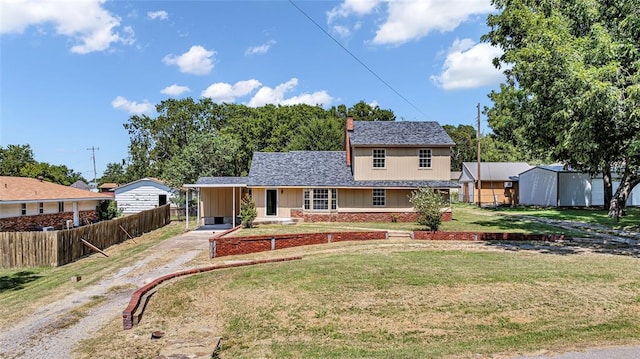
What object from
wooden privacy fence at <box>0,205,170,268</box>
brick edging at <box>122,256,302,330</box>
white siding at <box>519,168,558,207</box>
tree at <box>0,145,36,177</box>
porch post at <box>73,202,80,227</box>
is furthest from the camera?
tree at <box>0,145,36,177</box>

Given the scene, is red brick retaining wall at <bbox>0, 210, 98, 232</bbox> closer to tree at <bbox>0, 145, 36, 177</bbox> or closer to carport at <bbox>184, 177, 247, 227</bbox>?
carport at <bbox>184, 177, 247, 227</bbox>

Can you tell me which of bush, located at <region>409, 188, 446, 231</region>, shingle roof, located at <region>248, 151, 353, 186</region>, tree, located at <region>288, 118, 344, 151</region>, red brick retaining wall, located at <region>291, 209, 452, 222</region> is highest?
tree, located at <region>288, 118, 344, 151</region>

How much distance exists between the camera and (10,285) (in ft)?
48.7

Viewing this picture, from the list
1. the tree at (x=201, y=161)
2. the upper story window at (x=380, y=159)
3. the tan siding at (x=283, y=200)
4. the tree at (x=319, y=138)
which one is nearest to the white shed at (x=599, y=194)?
the upper story window at (x=380, y=159)

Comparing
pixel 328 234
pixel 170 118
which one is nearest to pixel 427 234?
pixel 328 234

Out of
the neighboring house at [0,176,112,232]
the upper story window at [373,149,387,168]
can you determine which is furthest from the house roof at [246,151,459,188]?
the neighboring house at [0,176,112,232]

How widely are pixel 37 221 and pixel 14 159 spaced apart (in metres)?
51.0

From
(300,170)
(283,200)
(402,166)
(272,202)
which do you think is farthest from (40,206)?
(402,166)

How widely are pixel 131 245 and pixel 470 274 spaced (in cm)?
1885

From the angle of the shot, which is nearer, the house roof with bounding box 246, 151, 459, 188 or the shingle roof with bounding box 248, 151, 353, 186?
the house roof with bounding box 246, 151, 459, 188

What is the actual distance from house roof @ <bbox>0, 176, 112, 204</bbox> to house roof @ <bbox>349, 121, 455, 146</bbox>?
2199 centimetres

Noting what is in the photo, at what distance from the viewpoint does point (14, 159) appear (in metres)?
69.2

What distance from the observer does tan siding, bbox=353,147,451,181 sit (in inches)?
1096

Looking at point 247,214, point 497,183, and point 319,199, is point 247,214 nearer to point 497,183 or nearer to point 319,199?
point 319,199
